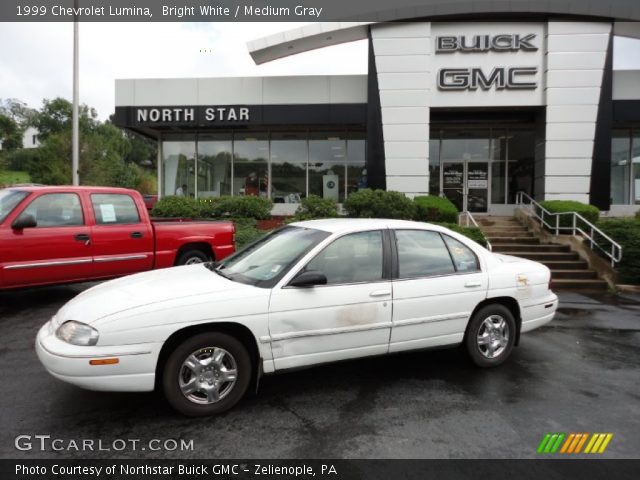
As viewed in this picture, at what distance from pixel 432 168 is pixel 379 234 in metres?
14.7

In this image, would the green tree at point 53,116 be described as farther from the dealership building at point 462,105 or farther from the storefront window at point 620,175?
the storefront window at point 620,175

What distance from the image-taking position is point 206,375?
3547 millimetres

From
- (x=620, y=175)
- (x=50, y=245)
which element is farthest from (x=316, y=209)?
(x=620, y=175)

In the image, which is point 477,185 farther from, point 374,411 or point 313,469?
point 313,469

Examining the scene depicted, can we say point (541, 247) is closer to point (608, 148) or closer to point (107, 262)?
point (608, 148)

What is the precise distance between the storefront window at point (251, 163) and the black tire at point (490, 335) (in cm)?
1466

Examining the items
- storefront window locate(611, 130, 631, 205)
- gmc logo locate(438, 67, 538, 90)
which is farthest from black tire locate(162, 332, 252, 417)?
storefront window locate(611, 130, 631, 205)

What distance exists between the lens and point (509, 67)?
49.2 feet

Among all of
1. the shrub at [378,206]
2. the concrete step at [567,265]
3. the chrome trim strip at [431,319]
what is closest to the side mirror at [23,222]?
the chrome trim strip at [431,319]

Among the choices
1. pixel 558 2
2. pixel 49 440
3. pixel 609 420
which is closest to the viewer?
pixel 49 440

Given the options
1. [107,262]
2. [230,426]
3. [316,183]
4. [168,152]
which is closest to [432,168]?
[316,183]

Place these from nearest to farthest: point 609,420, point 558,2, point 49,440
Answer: point 49,440 → point 609,420 → point 558,2

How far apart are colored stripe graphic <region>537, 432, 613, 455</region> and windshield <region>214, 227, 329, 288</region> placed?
2317mm

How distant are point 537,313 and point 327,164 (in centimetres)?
1420
